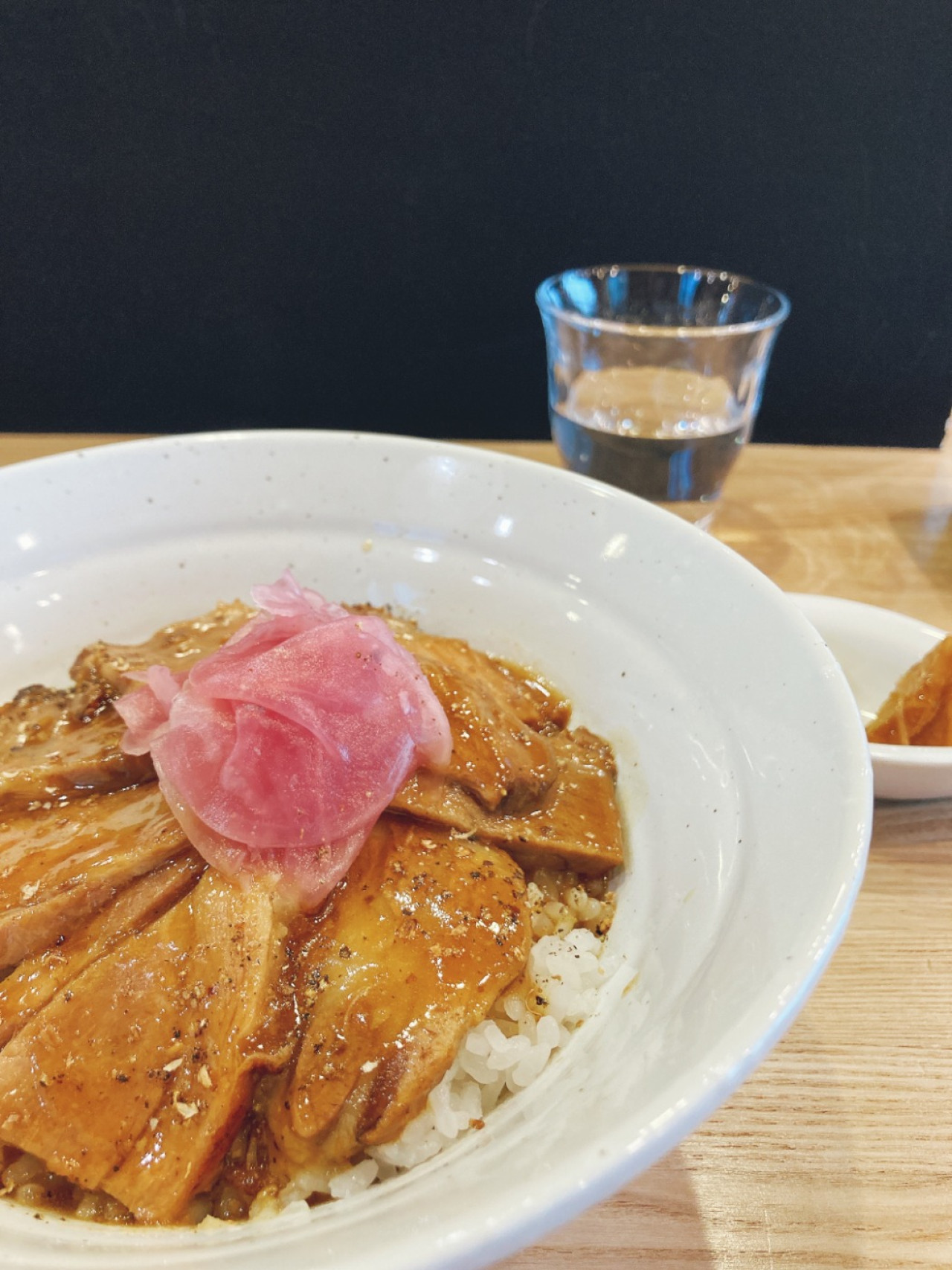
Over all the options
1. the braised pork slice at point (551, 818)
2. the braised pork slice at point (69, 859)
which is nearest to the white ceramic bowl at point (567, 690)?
the braised pork slice at point (551, 818)

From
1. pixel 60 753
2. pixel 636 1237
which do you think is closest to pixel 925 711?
pixel 636 1237

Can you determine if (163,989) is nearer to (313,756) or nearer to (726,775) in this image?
(313,756)

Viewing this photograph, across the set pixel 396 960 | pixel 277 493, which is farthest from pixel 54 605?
pixel 396 960

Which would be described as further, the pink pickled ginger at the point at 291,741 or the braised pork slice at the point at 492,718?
→ the braised pork slice at the point at 492,718

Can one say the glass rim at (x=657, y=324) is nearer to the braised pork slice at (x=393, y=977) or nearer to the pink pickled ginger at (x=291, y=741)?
the pink pickled ginger at (x=291, y=741)

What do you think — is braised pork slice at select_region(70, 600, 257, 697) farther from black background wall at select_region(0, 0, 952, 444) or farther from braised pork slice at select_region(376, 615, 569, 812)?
black background wall at select_region(0, 0, 952, 444)

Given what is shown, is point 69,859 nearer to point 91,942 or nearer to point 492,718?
point 91,942

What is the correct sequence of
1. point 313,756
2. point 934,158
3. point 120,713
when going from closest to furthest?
point 313,756 → point 120,713 → point 934,158
